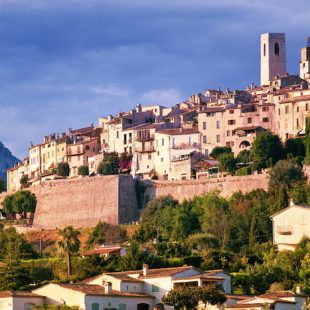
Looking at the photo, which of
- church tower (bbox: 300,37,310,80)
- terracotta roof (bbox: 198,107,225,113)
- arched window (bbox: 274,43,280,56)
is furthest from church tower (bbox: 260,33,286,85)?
terracotta roof (bbox: 198,107,225,113)

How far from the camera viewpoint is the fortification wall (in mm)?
81750

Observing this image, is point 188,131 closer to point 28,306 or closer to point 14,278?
point 14,278

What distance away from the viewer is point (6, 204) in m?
94.4

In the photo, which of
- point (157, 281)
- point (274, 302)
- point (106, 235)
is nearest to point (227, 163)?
point (106, 235)

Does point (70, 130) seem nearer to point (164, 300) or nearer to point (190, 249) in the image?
point (190, 249)

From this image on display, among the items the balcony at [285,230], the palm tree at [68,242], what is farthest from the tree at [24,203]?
the balcony at [285,230]

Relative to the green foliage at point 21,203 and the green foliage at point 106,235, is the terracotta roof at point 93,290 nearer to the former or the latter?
the green foliage at point 106,235

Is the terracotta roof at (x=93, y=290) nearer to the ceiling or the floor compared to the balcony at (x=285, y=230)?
nearer to the floor

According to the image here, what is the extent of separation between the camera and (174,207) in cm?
8319

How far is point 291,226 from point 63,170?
34312 millimetres

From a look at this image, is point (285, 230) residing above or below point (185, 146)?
below

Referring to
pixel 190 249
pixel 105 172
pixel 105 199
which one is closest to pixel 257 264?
pixel 190 249

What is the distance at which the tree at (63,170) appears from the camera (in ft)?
331

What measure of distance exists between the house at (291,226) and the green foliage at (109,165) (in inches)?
1009
